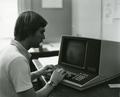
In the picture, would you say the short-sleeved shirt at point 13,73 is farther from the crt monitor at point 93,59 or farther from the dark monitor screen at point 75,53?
the dark monitor screen at point 75,53

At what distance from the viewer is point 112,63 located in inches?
64.9

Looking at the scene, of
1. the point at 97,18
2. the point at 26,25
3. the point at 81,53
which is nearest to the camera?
the point at 26,25

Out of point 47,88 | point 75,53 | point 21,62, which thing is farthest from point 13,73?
point 75,53

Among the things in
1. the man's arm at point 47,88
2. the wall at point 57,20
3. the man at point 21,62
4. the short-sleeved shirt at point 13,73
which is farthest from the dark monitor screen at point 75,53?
the wall at point 57,20

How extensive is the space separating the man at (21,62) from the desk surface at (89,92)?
0.07 metres

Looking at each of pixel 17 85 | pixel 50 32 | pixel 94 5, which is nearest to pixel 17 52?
pixel 17 85

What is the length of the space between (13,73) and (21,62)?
73mm

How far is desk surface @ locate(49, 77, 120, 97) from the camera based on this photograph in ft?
4.69

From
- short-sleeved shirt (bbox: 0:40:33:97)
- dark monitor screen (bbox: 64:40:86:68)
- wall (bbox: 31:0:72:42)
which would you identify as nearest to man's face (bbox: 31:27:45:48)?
short-sleeved shirt (bbox: 0:40:33:97)

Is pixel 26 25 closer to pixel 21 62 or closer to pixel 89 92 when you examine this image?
pixel 21 62

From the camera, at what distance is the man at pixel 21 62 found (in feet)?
4.06

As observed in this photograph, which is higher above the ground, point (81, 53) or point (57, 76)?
point (81, 53)

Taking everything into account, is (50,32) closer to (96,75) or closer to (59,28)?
(59,28)

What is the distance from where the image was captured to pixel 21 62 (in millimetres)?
1234
